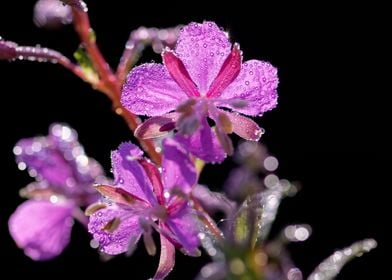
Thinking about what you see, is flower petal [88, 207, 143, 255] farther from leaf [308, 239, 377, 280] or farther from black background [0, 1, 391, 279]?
black background [0, 1, 391, 279]

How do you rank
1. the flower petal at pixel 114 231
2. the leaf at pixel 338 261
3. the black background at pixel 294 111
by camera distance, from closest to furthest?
the flower petal at pixel 114 231 → the leaf at pixel 338 261 → the black background at pixel 294 111

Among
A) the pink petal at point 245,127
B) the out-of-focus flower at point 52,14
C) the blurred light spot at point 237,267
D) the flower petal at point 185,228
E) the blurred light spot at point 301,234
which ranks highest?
the out-of-focus flower at point 52,14

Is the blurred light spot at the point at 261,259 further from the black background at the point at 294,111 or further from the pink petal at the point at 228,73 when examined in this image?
the black background at the point at 294,111

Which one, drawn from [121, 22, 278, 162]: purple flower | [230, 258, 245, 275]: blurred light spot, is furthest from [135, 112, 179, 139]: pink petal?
[230, 258, 245, 275]: blurred light spot

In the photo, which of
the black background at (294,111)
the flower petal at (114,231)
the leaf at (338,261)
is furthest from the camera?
the black background at (294,111)

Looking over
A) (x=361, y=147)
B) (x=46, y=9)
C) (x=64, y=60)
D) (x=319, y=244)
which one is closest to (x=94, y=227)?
(x=64, y=60)

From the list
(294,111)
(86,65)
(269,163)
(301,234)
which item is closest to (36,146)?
(86,65)

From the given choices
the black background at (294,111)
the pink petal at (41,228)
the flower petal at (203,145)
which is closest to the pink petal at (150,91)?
the flower petal at (203,145)
